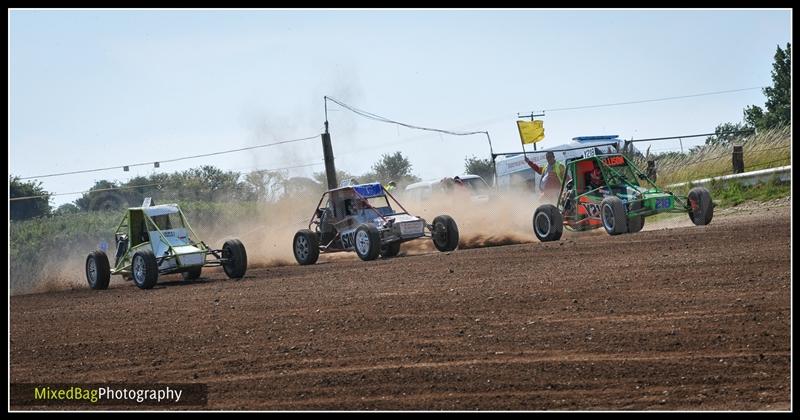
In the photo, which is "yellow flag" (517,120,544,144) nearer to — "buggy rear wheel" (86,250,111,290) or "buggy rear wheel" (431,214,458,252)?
"buggy rear wheel" (431,214,458,252)

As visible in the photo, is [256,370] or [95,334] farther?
[95,334]

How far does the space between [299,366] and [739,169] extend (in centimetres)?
1925

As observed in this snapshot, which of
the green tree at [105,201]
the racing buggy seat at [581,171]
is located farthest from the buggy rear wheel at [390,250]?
the green tree at [105,201]

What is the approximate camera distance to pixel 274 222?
3092cm

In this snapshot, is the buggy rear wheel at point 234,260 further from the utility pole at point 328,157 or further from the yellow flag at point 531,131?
the yellow flag at point 531,131

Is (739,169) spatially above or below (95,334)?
above

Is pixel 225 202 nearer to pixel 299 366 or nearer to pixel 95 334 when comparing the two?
pixel 95 334

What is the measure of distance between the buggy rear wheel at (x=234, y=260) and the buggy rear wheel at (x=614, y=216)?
6.54 meters

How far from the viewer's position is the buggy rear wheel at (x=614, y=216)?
17984 mm

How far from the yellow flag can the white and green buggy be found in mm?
17316

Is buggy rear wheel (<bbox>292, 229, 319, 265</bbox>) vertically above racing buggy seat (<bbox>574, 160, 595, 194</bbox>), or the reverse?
racing buggy seat (<bbox>574, 160, 595, 194</bbox>)

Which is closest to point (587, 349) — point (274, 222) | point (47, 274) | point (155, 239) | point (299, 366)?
point (299, 366)

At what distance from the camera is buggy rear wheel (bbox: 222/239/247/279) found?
1841 centimetres

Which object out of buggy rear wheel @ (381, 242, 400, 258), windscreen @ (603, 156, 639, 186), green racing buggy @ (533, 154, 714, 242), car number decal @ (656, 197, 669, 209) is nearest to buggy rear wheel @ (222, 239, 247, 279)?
buggy rear wheel @ (381, 242, 400, 258)
